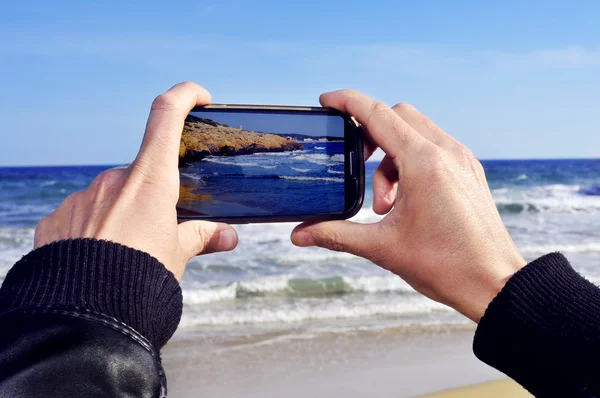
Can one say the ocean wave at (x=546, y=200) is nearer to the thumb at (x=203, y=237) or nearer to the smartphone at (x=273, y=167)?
the smartphone at (x=273, y=167)

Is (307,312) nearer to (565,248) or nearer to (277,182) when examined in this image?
(277,182)

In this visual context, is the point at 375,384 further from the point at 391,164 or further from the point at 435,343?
the point at 391,164

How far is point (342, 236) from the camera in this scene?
1946 mm

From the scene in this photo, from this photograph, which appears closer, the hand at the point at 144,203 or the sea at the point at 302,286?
the hand at the point at 144,203

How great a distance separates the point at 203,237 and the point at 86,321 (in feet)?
2.66

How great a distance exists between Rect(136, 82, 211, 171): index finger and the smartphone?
0.61ft

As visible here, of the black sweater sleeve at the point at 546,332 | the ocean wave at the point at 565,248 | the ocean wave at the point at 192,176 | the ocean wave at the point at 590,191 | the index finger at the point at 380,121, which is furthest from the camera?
the ocean wave at the point at 590,191

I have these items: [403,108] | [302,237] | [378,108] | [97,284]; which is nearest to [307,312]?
[302,237]

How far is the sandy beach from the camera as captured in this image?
3.97m

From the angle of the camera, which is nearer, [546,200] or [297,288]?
[297,288]

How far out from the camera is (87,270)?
4.04ft

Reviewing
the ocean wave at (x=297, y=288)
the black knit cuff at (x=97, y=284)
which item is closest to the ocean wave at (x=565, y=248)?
the ocean wave at (x=297, y=288)

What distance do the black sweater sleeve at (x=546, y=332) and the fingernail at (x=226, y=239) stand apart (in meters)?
0.80

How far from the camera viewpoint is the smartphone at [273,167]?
1.93m
